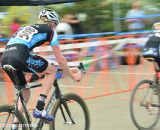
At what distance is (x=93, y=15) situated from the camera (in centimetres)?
1741

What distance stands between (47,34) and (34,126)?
1.11m

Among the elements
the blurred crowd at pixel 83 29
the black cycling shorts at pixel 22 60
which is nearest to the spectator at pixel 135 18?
the blurred crowd at pixel 83 29

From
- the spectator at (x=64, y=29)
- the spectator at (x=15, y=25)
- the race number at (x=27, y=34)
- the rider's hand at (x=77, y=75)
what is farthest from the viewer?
the spectator at (x=64, y=29)

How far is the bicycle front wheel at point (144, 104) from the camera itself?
7191 mm

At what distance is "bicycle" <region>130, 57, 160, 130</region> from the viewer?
719 centimetres

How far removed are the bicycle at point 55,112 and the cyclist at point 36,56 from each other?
103 millimetres

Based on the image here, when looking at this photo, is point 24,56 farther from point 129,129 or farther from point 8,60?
point 129,129

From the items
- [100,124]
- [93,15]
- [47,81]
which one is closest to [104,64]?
[100,124]

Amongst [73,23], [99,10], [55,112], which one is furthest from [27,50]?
[99,10]

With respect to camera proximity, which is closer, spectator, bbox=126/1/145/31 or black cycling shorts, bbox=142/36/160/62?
black cycling shorts, bbox=142/36/160/62

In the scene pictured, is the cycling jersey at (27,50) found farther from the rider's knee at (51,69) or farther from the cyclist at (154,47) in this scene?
the cyclist at (154,47)

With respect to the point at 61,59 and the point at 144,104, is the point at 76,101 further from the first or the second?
the point at 144,104

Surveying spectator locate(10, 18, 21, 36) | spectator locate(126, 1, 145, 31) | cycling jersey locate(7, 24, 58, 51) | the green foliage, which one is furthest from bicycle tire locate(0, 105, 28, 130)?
the green foliage

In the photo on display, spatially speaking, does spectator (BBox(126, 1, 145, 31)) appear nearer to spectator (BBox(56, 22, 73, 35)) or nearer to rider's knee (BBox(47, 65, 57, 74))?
spectator (BBox(56, 22, 73, 35))
